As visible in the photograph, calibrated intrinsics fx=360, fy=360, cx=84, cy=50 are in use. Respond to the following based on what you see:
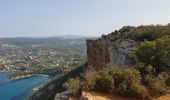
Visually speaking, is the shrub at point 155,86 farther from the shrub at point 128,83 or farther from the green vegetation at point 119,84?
the green vegetation at point 119,84

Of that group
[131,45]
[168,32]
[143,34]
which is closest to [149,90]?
[131,45]

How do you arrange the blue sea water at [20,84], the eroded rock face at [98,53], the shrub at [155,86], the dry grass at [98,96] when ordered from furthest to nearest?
the blue sea water at [20,84], the eroded rock face at [98,53], the shrub at [155,86], the dry grass at [98,96]

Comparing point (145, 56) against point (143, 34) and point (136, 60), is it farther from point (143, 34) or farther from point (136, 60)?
point (143, 34)

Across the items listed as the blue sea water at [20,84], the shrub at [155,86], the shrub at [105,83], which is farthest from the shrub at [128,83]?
the blue sea water at [20,84]

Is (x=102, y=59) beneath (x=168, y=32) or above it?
beneath

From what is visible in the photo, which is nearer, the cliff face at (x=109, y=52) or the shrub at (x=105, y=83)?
the shrub at (x=105, y=83)

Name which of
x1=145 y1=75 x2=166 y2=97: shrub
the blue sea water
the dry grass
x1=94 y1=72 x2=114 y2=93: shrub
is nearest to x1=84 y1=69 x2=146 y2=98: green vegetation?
x1=94 y1=72 x2=114 y2=93: shrub

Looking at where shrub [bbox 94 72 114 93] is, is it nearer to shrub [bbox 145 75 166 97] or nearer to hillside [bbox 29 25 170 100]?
hillside [bbox 29 25 170 100]
